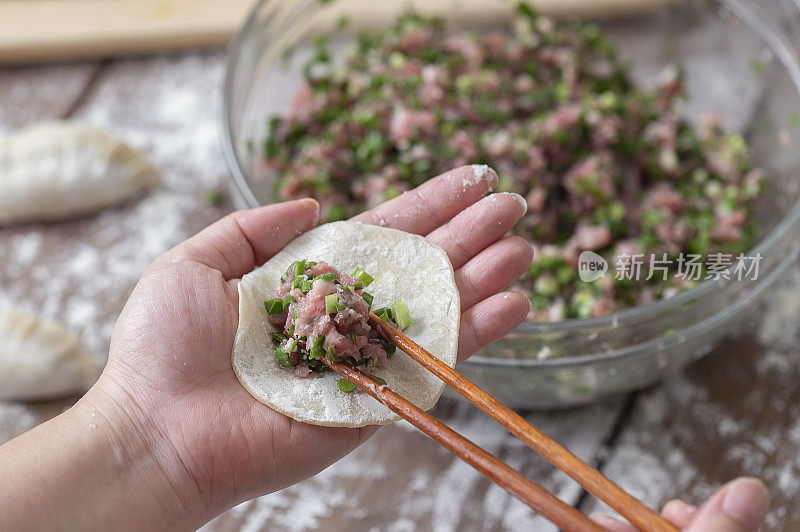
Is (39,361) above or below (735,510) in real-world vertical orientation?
below

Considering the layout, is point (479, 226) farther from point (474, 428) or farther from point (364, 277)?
point (474, 428)

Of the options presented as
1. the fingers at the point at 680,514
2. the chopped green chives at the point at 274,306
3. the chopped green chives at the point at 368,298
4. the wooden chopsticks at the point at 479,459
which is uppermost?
the chopped green chives at the point at 368,298

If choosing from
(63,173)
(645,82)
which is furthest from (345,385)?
(645,82)

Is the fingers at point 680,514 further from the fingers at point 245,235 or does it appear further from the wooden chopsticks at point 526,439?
the fingers at point 245,235

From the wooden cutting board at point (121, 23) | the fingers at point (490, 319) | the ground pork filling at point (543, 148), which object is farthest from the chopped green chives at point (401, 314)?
the wooden cutting board at point (121, 23)

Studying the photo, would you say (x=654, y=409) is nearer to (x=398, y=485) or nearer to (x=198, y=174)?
(x=398, y=485)

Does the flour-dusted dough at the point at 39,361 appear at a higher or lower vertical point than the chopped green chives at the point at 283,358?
lower

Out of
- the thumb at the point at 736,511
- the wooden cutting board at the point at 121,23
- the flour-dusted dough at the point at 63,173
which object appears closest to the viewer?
the thumb at the point at 736,511
